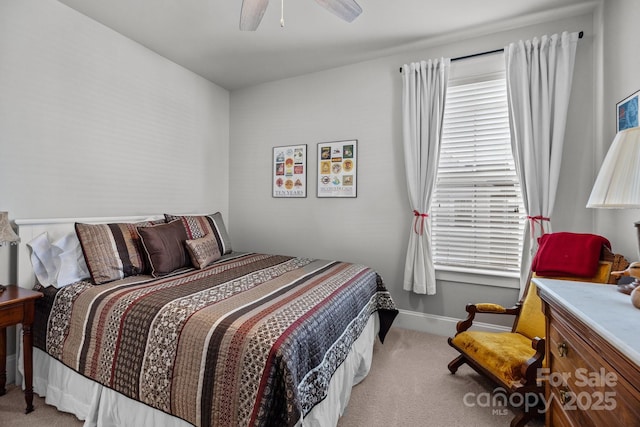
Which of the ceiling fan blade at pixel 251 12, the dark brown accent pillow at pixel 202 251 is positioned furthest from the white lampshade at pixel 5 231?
the ceiling fan blade at pixel 251 12

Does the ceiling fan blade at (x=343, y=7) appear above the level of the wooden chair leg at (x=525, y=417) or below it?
above

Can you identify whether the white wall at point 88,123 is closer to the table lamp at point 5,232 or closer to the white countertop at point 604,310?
the table lamp at point 5,232

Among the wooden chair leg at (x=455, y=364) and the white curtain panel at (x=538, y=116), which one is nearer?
the wooden chair leg at (x=455, y=364)

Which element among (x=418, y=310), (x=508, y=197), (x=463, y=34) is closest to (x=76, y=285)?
(x=418, y=310)

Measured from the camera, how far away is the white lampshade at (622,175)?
1150 mm

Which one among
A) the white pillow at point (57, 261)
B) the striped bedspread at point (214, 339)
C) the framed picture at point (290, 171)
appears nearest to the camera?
the striped bedspread at point (214, 339)

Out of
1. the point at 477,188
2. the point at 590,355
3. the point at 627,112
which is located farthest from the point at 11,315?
the point at 627,112

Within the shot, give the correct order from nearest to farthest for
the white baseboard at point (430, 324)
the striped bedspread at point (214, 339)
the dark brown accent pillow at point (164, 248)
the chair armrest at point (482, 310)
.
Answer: the striped bedspread at point (214, 339) < the chair armrest at point (482, 310) < the dark brown accent pillow at point (164, 248) < the white baseboard at point (430, 324)

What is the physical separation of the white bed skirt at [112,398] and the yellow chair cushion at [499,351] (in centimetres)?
73

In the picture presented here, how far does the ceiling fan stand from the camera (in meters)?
1.76

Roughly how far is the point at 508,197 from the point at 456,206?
440 mm

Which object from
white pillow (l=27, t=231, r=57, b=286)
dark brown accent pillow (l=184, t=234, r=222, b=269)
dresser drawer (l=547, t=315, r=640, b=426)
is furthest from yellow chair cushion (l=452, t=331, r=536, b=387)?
white pillow (l=27, t=231, r=57, b=286)

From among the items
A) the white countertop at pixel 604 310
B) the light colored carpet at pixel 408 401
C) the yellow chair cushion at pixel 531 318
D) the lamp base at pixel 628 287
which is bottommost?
the light colored carpet at pixel 408 401

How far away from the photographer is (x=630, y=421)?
0.80m
